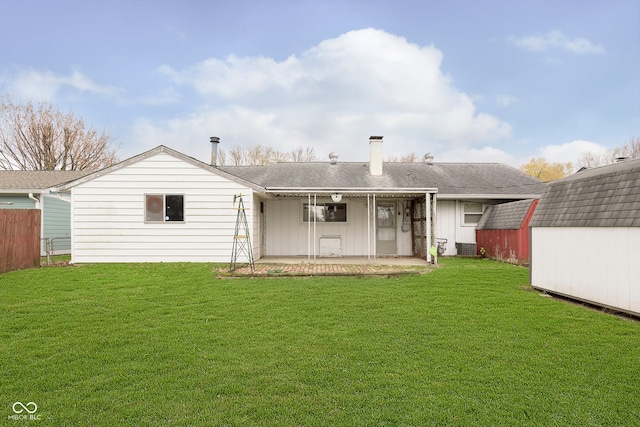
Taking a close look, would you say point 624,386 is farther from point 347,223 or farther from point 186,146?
point 186,146

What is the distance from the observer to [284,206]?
1395 centimetres

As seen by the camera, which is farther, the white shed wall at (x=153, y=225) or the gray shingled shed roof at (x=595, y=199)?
the white shed wall at (x=153, y=225)

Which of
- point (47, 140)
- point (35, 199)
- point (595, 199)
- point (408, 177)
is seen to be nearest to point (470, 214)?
→ point (408, 177)

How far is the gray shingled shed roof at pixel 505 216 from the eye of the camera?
11.5m

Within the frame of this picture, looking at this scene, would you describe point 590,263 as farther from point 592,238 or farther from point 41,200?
point 41,200

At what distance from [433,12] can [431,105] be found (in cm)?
709

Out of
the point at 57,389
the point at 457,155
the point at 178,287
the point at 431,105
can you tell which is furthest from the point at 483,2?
the point at 457,155

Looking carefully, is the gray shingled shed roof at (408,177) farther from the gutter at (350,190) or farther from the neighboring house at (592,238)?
the neighboring house at (592,238)

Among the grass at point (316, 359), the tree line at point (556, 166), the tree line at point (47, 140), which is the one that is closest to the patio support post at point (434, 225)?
the grass at point (316, 359)

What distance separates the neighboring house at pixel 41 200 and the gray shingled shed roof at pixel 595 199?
49.9 ft

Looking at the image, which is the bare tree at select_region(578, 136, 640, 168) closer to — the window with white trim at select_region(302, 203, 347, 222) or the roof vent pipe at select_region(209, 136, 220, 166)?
the window with white trim at select_region(302, 203, 347, 222)

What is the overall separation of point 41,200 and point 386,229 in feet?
44.8

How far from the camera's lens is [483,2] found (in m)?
11.7

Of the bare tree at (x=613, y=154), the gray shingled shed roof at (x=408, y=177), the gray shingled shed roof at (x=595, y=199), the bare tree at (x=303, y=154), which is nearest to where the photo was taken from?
the gray shingled shed roof at (x=595, y=199)
